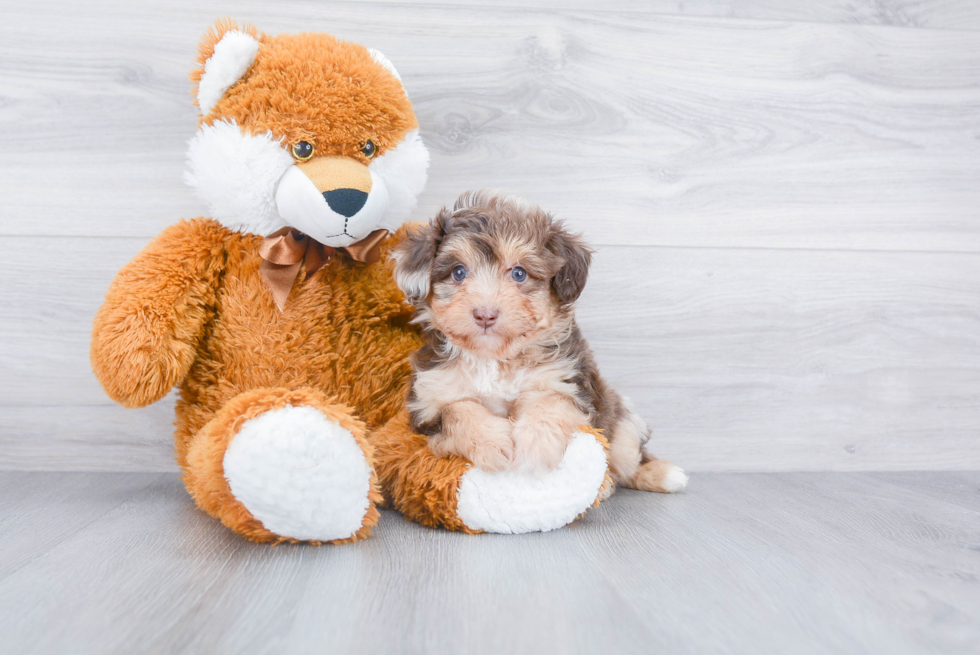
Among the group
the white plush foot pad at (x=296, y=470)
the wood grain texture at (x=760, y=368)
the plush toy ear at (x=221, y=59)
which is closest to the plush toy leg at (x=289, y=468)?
the white plush foot pad at (x=296, y=470)

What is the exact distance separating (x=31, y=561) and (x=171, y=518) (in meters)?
0.29

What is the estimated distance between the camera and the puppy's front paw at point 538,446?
4.26ft

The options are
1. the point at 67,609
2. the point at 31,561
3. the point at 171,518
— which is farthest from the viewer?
the point at 171,518

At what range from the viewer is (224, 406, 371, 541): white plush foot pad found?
3.83 feet

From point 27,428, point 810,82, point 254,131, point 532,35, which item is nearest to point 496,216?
point 254,131

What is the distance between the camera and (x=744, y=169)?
1.97m

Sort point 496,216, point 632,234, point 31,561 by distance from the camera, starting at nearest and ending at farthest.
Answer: point 31,561, point 496,216, point 632,234

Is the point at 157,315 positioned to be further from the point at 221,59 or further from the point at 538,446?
the point at 538,446

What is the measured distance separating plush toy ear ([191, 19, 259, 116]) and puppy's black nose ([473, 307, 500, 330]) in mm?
Answer: 709

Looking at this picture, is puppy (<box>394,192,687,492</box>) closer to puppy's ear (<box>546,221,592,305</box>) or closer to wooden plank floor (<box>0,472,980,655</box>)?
puppy's ear (<box>546,221,592,305</box>)

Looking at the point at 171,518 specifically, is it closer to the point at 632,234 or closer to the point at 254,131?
the point at 254,131

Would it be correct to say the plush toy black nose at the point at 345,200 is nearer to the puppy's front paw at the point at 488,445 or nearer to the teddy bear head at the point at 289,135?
the teddy bear head at the point at 289,135

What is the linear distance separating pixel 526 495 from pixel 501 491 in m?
0.05

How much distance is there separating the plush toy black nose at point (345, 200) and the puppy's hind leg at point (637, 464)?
73 cm
